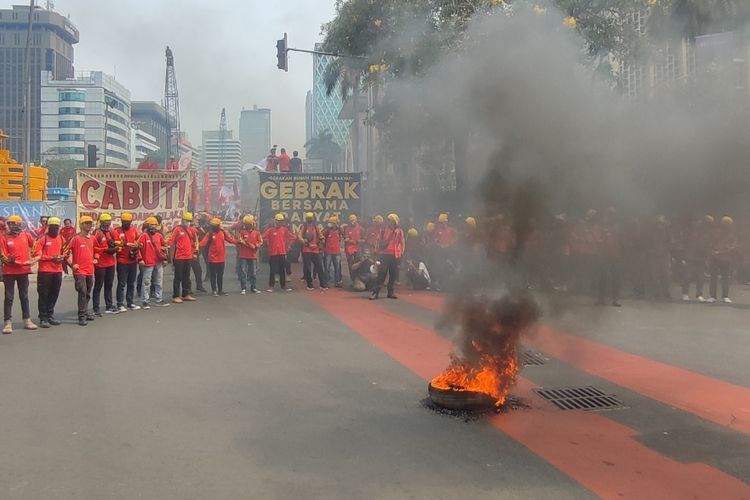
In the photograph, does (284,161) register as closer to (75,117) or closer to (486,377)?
(486,377)

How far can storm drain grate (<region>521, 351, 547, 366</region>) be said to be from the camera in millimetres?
5999

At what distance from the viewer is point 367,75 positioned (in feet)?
37.6

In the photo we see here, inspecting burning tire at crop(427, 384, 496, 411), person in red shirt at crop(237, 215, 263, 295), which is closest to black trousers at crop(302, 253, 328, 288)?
person in red shirt at crop(237, 215, 263, 295)

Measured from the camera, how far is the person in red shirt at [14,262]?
7551 mm

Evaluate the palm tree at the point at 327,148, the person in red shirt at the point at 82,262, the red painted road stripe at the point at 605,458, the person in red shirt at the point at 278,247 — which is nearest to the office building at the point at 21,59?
the palm tree at the point at 327,148

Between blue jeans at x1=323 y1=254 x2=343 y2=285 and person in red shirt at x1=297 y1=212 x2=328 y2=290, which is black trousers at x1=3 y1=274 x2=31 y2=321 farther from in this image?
blue jeans at x1=323 y1=254 x2=343 y2=285

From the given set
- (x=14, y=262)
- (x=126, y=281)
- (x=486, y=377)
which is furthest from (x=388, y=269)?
(x=486, y=377)

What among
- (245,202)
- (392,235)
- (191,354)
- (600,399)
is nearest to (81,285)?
(191,354)

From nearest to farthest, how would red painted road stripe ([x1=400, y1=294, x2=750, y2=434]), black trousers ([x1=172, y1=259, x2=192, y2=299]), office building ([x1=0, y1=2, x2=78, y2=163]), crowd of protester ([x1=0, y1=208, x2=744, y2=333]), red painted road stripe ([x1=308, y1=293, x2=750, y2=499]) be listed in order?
red painted road stripe ([x1=308, y1=293, x2=750, y2=499]), red painted road stripe ([x1=400, y1=294, x2=750, y2=434]), crowd of protester ([x1=0, y1=208, x2=744, y2=333]), black trousers ([x1=172, y1=259, x2=192, y2=299]), office building ([x1=0, y1=2, x2=78, y2=163])

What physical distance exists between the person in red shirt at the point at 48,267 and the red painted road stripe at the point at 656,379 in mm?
6205

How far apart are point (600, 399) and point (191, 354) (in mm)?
4139

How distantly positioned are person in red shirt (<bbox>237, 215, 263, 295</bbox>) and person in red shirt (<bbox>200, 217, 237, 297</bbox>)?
0.72ft

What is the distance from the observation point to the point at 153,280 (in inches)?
402

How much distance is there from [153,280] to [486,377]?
7.35m
